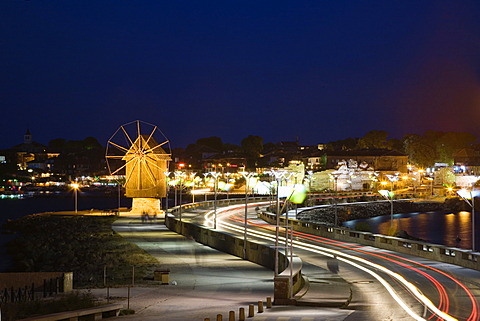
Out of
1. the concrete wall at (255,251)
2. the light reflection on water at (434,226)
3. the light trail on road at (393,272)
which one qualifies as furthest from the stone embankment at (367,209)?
the concrete wall at (255,251)

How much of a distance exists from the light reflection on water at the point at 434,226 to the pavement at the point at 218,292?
2167 inches

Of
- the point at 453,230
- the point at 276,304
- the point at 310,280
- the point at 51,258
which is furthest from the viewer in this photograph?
the point at 453,230

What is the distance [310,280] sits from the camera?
31.1 metres

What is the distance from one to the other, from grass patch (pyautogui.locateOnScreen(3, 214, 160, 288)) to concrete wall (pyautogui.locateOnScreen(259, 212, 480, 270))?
9.68 metres

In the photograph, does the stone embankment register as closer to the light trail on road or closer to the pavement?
the light trail on road

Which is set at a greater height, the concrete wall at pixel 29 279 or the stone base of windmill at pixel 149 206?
the stone base of windmill at pixel 149 206

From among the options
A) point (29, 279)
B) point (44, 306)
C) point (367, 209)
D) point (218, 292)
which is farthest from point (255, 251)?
point (367, 209)

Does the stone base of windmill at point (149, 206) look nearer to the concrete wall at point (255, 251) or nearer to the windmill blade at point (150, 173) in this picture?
the windmill blade at point (150, 173)

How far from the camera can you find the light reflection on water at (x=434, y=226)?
9494cm

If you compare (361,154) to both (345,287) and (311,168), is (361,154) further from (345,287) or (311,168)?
(345,287)

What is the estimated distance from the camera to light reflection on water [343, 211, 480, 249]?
94.9 metres

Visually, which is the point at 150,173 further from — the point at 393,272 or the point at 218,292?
the point at 218,292

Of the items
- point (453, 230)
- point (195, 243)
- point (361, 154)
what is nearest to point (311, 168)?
point (361, 154)

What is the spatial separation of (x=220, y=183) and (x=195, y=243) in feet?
446
